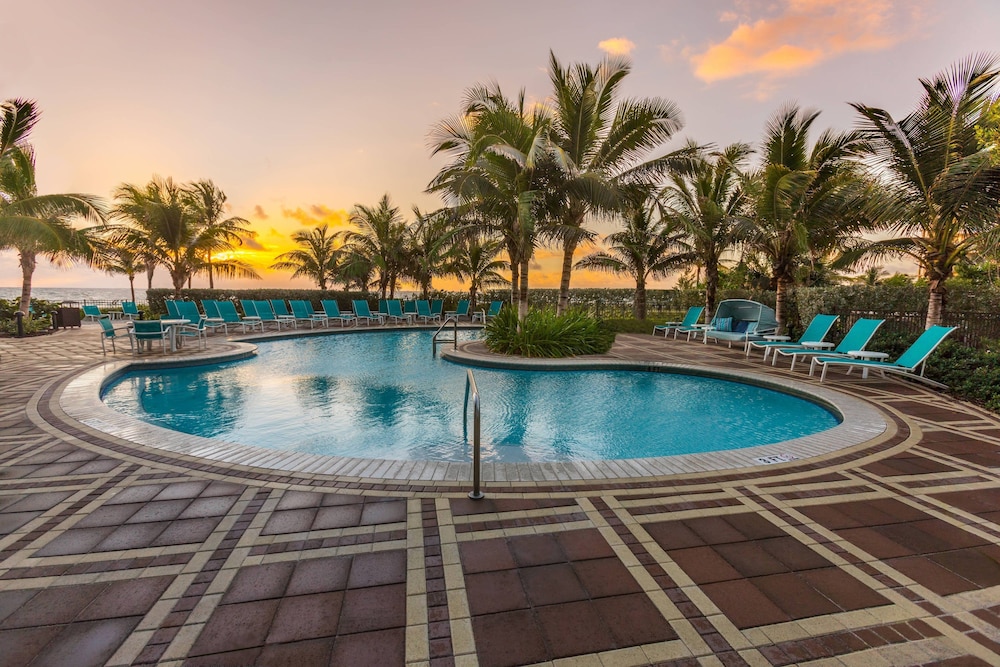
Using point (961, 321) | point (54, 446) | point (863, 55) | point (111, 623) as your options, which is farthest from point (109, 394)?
point (863, 55)

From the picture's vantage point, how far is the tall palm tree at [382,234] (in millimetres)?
21672

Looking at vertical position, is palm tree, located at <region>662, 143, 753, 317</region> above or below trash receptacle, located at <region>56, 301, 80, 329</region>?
above

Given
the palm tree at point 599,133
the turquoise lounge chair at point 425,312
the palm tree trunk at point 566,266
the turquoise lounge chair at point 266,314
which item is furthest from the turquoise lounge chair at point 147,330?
the turquoise lounge chair at point 425,312

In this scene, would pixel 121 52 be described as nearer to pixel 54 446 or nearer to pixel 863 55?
pixel 54 446

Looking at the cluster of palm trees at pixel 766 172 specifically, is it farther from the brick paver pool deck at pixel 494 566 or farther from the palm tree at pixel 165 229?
the palm tree at pixel 165 229

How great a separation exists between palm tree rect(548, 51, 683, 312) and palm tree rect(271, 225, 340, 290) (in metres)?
19.5

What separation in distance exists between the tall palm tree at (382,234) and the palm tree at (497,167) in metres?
10.8

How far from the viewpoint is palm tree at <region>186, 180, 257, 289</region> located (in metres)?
18.7

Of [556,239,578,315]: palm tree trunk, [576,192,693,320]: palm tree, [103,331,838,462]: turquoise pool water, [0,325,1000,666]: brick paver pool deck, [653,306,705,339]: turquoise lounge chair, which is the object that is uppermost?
[576,192,693,320]: palm tree

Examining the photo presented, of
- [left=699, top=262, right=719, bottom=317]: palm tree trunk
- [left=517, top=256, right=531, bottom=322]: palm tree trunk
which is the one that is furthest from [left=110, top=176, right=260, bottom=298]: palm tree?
[left=699, top=262, right=719, bottom=317]: palm tree trunk

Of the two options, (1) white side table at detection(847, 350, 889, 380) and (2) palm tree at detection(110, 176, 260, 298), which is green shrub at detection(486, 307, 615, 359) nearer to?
(1) white side table at detection(847, 350, 889, 380)

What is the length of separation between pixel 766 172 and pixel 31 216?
19.4 metres

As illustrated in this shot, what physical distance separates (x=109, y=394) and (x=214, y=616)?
7.17 meters

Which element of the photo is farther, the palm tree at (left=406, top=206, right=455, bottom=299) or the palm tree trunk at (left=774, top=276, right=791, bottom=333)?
the palm tree at (left=406, top=206, right=455, bottom=299)
